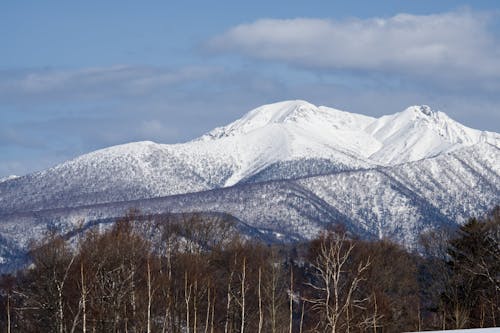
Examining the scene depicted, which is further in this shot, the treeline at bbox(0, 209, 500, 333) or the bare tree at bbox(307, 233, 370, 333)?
the treeline at bbox(0, 209, 500, 333)

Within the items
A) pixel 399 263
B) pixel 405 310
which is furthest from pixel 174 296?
pixel 399 263

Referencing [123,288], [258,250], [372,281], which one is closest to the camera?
[123,288]

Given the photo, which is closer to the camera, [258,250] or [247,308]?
[247,308]

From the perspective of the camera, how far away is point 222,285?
9831 centimetres

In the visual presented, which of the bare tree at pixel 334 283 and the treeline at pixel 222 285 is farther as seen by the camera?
the treeline at pixel 222 285

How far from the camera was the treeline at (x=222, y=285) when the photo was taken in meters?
73.0

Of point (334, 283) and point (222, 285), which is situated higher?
point (222, 285)

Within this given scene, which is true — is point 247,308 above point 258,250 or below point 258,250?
below

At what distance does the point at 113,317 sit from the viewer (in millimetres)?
70875

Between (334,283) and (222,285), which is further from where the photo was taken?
(222,285)

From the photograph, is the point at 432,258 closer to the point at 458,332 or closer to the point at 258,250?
the point at 258,250

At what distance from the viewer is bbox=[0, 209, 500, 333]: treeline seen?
73.0 m

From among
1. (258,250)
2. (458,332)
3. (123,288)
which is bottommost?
(458,332)

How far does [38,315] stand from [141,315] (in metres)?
7.21
